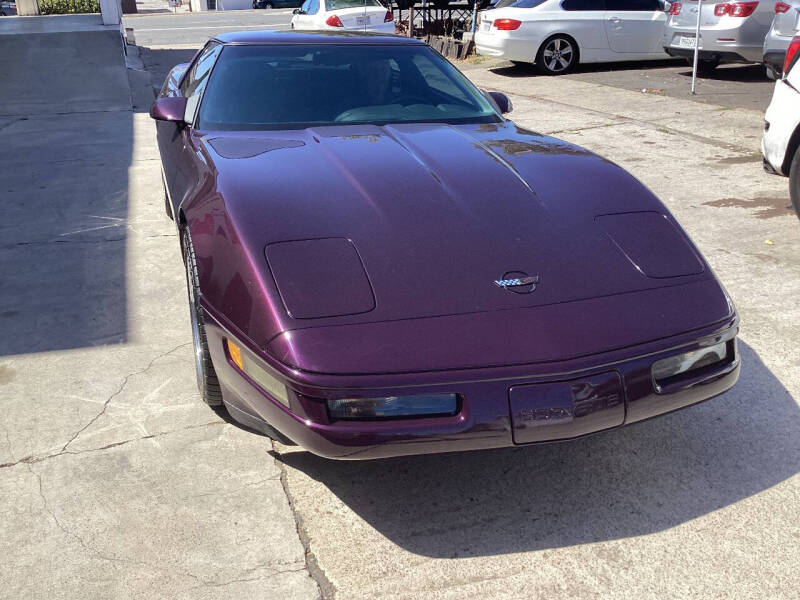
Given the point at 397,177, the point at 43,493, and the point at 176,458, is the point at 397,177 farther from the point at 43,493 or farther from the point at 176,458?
the point at 43,493

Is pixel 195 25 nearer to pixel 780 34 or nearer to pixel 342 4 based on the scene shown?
pixel 342 4

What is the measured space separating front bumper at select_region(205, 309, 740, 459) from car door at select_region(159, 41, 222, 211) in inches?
61.6

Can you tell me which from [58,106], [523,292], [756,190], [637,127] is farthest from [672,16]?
[523,292]

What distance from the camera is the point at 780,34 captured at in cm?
784

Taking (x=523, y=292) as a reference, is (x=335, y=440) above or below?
below

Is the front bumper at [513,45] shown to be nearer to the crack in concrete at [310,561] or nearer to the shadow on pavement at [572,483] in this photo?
the shadow on pavement at [572,483]

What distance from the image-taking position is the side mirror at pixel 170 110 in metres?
4.04

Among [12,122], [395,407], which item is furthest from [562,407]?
[12,122]

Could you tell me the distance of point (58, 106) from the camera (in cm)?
1065

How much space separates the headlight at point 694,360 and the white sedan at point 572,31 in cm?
1148

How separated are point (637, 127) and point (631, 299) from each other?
22.0 ft

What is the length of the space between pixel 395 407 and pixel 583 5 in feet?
40.8

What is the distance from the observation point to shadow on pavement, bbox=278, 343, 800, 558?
2.56 meters

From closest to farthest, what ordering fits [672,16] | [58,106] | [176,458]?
[176,458]
[58,106]
[672,16]
